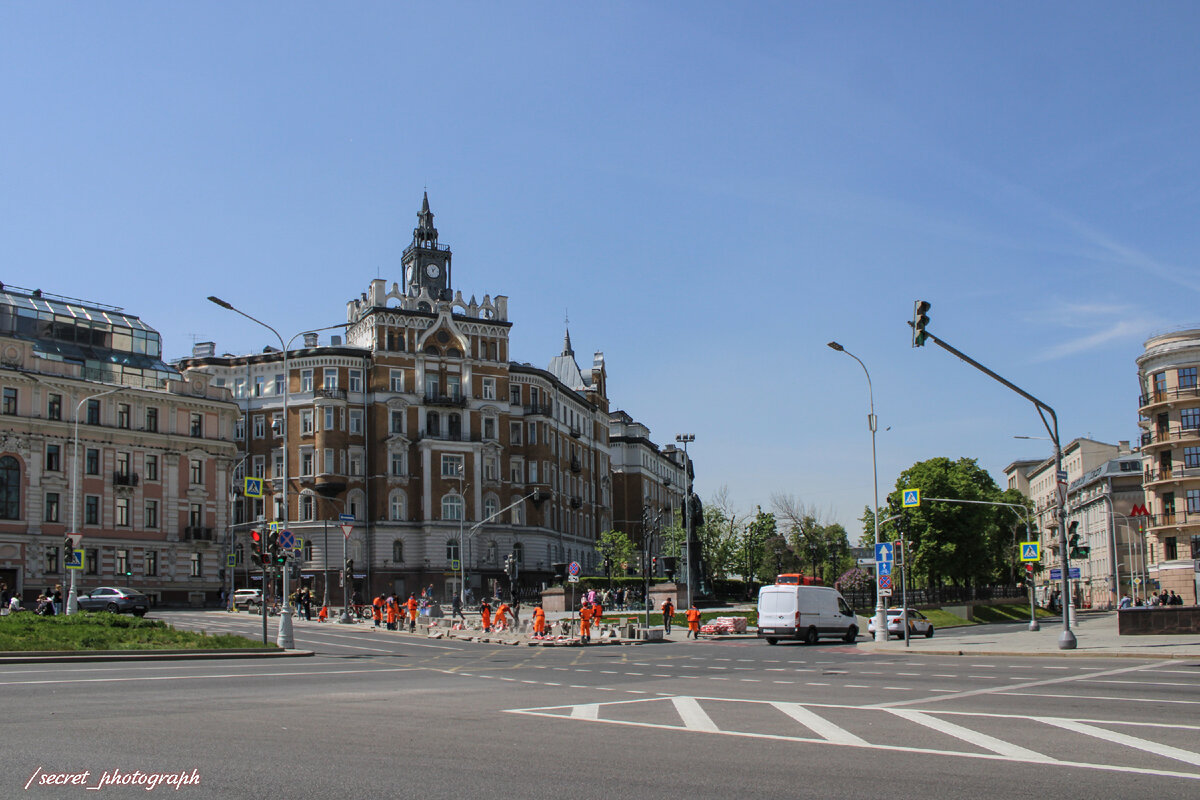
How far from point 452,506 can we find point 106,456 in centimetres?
2605

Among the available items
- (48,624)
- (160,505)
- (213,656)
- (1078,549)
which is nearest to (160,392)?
(160,505)

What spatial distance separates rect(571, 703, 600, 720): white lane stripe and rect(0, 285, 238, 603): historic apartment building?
49888 millimetres

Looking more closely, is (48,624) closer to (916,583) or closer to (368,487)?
(368,487)

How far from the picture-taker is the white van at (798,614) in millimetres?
37188

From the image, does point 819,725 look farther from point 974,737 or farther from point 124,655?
point 124,655

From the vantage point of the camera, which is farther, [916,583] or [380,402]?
[916,583]

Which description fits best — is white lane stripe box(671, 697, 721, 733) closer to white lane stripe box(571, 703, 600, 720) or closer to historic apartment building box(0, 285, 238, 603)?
white lane stripe box(571, 703, 600, 720)

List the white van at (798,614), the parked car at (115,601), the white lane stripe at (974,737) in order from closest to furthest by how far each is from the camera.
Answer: the white lane stripe at (974,737), the white van at (798,614), the parked car at (115,601)

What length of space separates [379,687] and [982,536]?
74.9 metres

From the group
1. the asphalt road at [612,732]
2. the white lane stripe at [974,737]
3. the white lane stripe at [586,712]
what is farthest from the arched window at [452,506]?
the white lane stripe at [974,737]

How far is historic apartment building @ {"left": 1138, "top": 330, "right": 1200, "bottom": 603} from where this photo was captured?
6419cm

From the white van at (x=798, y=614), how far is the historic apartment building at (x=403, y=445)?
42.6 m

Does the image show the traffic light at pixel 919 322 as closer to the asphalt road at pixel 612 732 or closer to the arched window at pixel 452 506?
the asphalt road at pixel 612 732

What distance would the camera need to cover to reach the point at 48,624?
97.7 ft
